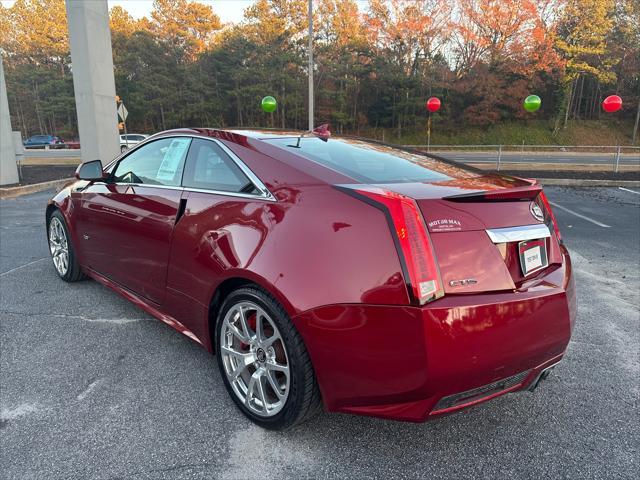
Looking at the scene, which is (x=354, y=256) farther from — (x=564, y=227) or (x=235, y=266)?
(x=564, y=227)

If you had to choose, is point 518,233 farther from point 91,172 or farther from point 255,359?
point 91,172

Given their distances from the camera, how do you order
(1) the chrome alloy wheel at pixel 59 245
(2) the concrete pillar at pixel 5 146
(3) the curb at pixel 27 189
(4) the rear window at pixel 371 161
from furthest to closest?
(2) the concrete pillar at pixel 5 146 → (3) the curb at pixel 27 189 → (1) the chrome alloy wheel at pixel 59 245 → (4) the rear window at pixel 371 161

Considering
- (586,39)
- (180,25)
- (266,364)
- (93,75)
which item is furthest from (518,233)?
(180,25)

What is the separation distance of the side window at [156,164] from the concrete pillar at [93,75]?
9735 mm

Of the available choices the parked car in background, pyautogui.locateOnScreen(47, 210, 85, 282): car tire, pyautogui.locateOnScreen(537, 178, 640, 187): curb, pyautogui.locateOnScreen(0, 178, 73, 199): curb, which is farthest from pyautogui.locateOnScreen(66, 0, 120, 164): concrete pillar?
the parked car in background

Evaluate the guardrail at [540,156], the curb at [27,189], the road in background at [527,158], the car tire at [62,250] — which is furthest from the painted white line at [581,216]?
the road in background at [527,158]

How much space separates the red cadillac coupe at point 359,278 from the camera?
1692 millimetres

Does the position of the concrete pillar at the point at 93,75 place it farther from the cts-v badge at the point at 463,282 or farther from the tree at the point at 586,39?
the tree at the point at 586,39

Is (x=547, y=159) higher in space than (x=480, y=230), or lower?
lower

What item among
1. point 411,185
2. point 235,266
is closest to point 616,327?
point 411,185

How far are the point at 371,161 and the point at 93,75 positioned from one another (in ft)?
38.0

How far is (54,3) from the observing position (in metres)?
52.2

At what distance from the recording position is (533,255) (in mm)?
2002

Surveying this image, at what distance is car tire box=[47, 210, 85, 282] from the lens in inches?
163
